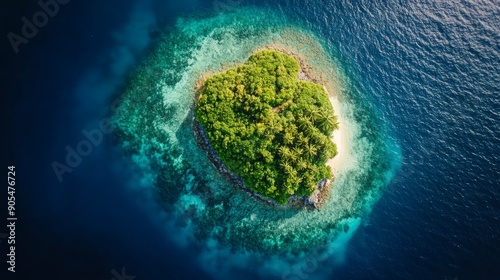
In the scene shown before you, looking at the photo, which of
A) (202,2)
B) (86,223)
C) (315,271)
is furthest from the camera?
(202,2)

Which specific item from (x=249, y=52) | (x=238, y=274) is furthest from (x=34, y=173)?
(x=249, y=52)

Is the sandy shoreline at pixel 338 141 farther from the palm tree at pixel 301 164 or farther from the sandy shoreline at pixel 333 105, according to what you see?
the palm tree at pixel 301 164

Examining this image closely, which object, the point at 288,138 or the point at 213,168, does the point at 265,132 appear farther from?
the point at 213,168

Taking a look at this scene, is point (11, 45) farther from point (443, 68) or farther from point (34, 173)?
point (443, 68)

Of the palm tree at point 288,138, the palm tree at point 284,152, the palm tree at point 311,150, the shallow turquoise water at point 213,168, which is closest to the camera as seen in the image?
the palm tree at point 284,152

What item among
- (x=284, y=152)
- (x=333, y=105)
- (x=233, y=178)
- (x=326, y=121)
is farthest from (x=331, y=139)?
(x=233, y=178)

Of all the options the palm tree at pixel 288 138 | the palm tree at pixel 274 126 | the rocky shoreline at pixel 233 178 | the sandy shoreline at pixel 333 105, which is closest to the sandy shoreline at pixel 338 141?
the sandy shoreline at pixel 333 105
